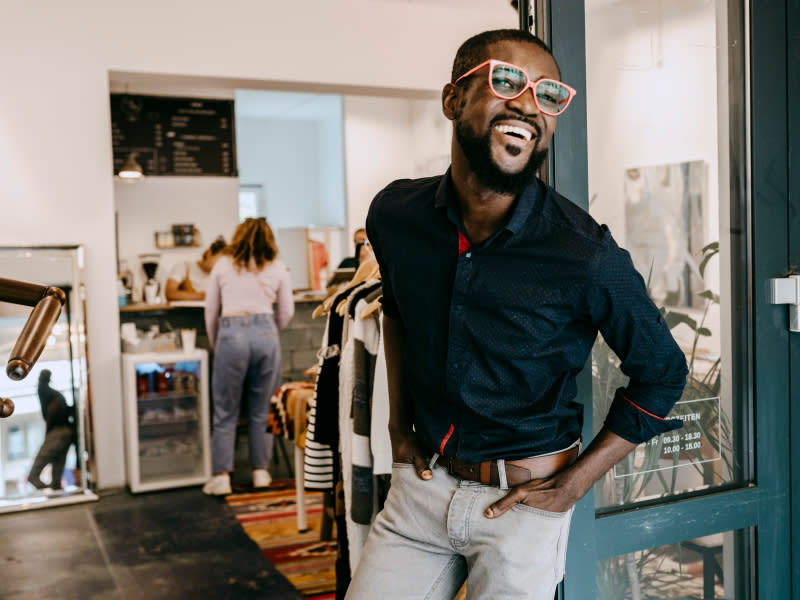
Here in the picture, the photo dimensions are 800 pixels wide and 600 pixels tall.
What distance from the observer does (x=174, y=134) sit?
23.1 ft

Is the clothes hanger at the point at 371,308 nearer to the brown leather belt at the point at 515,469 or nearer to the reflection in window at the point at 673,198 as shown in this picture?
the reflection in window at the point at 673,198

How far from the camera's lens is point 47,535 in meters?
4.23

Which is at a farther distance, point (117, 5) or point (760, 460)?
point (117, 5)

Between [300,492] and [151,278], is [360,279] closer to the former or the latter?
[300,492]

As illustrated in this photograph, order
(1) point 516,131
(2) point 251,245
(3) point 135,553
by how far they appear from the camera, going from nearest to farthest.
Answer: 1. (1) point 516,131
2. (3) point 135,553
3. (2) point 251,245

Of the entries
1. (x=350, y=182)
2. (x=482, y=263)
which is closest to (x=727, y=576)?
(x=482, y=263)

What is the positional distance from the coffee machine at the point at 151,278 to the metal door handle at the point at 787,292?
4788 mm

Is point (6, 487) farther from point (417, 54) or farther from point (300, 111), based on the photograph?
point (300, 111)

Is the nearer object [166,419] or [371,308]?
[371,308]

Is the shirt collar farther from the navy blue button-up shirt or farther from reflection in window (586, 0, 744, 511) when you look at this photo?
reflection in window (586, 0, 744, 511)

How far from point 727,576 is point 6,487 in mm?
4162

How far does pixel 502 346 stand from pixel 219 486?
385 cm

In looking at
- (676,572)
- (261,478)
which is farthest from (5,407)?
(261,478)

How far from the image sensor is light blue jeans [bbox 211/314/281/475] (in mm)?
4922
